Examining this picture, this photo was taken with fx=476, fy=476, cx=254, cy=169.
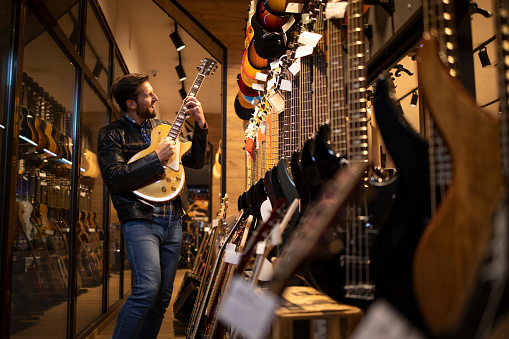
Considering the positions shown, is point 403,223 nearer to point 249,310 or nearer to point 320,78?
point 249,310

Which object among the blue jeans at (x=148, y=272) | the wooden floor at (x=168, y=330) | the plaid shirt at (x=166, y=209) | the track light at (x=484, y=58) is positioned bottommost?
the wooden floor at (x=168, y=330)

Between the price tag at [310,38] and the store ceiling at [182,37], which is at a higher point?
the store ceiling at [182,37]

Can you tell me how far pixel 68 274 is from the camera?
3.72 metres

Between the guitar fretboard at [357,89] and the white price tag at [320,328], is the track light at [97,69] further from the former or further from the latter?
the white price tag at [320,328]

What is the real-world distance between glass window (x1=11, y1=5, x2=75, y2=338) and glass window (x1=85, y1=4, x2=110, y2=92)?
0.65 metres

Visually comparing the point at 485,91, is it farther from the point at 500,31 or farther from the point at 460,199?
the point at 460,199

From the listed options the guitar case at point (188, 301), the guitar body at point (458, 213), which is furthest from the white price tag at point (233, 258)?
the guitar case at point (188, 301)

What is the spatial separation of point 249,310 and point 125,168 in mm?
1596

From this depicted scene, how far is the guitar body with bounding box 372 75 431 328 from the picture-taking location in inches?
45.1

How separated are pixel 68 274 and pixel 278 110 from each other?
2233 millimetres

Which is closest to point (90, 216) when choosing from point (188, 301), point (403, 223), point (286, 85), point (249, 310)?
→ point (188, 301)

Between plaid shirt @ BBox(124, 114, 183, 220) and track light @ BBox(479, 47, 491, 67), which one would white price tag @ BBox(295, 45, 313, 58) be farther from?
plaid shirt @ BBox(124, 114, 183, 220)

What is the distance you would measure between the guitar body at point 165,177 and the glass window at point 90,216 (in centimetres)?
159

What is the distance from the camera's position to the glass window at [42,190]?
2.84 metres
